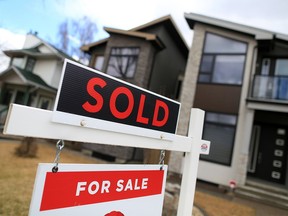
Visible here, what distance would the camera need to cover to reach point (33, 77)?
1772cm

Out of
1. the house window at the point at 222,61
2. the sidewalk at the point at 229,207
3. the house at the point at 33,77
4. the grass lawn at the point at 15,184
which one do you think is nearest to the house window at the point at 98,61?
the house at the point at 33,77

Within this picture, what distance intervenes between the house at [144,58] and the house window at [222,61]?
3.03m

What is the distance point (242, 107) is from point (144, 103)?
9560mm

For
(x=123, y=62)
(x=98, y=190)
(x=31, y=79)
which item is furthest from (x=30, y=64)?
(x=98, y=190)

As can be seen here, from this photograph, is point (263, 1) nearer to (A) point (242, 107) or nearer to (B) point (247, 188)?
(A) point (242, 107)

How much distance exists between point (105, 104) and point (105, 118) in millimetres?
73

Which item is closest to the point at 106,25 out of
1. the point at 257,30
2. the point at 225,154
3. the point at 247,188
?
the point at 257,30

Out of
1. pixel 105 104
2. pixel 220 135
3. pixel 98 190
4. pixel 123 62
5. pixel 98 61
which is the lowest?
pixel 98 190

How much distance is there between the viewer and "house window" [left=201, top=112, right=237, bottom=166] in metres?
9.75

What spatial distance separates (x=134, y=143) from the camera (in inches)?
52.8

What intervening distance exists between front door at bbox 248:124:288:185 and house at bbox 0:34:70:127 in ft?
48.4

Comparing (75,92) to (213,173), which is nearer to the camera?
(75,92)

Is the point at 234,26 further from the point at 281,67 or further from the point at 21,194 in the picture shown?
the point at 21,194

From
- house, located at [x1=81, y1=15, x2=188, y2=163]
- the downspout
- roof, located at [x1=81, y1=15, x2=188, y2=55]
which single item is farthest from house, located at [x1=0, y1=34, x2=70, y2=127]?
the downspout
